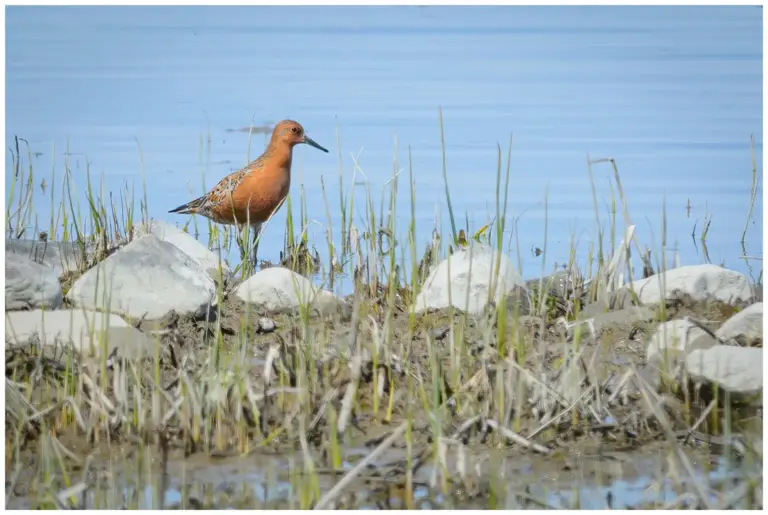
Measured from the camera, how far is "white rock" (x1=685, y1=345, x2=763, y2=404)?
4.30 meters

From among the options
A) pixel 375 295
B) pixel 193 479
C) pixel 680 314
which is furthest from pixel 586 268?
pixel 193 479

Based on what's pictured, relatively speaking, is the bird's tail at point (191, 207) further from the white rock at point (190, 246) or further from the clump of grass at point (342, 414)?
the clump of grass at point (342, 414)

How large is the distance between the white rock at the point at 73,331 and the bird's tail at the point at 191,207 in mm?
2766

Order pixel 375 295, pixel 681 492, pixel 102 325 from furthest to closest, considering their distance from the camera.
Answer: pixel 375 295, pixel 102 325, pixel 681 492

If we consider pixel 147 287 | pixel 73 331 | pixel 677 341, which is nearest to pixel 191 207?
pixel 147 287

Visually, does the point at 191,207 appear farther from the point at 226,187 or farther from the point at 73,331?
the point at 73,331

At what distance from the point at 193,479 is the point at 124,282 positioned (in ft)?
5.95

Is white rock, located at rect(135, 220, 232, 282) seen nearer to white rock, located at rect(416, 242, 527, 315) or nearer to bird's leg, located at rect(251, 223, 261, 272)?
bird's leg, located at rect(251, 223, 261, 272)

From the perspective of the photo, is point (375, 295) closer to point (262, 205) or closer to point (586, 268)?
point (586, 268)

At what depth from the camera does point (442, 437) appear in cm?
376

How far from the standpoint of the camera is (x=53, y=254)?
6.38 meters

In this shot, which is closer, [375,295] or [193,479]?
[193,479]

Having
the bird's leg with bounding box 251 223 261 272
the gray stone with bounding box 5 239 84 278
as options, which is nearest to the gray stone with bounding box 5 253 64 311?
the gray stone with bounding box 5 239 84 278

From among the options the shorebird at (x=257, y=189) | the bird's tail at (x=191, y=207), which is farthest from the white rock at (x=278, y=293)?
the bird's tail at (x=191, y=207)
